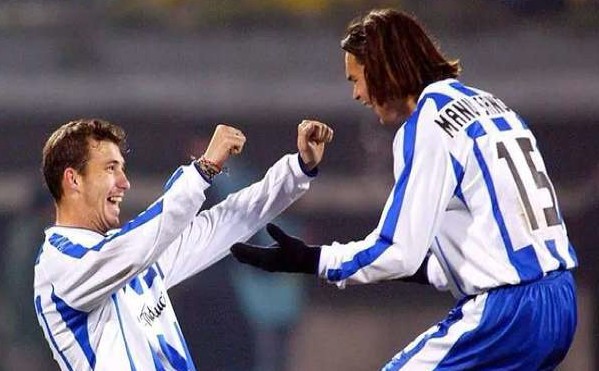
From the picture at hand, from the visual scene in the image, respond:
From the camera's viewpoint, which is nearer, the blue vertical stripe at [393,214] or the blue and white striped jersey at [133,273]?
the blue vertical stripe at [393,214]

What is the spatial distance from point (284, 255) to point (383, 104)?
33cm

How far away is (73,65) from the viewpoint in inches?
150

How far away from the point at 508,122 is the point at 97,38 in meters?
1.95

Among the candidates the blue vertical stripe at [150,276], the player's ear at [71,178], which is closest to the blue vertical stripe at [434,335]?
the blue vertical stripe at [150,276]

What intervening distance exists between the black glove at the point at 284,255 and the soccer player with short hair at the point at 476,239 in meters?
0.05

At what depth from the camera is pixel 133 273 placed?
230 cm

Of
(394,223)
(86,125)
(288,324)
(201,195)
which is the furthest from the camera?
(288,324)

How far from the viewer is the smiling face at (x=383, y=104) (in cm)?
219

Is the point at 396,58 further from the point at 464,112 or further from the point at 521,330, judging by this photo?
the point at 521,330

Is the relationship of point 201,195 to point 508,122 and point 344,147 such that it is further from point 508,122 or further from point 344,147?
point 344,147

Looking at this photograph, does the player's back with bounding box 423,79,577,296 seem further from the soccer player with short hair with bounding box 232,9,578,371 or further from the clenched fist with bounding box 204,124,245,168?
the clenched fist with bounding box 204,124,245,168

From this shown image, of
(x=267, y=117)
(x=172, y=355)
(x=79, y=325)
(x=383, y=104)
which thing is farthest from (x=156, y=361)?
(x=267, y=117)

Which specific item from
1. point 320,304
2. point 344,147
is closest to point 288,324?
point 320,304

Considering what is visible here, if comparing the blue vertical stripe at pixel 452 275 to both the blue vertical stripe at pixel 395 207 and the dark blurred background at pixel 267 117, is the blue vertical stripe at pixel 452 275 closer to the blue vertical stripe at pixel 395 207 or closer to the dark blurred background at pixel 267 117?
the blue vertical stripe at pixel 395 207
